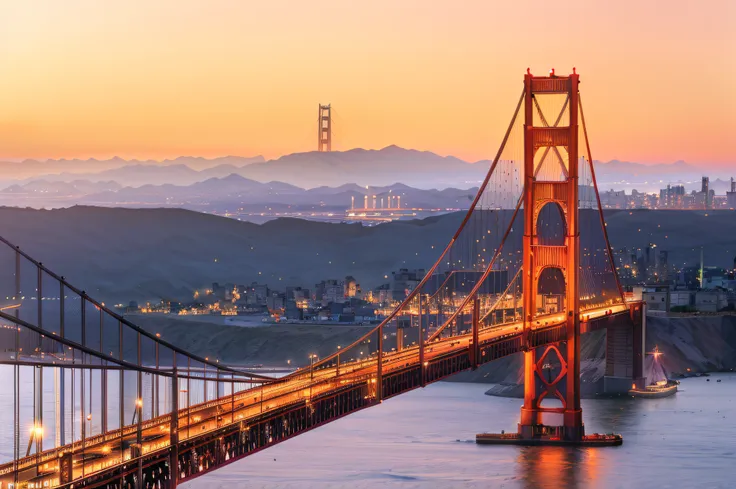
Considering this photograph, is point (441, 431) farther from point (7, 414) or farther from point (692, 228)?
point (692, 228)

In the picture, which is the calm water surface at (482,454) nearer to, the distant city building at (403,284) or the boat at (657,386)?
the boat at (657,386)

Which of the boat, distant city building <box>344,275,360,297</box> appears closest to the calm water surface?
the boat

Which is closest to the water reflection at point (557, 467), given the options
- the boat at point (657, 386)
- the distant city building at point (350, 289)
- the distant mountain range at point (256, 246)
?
the boat at point (657, 386)

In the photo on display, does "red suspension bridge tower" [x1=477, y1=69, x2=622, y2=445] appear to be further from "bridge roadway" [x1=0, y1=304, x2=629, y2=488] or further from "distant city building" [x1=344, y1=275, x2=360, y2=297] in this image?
"distant city building" [x1=344, y1=275, x2=360, y2=297]

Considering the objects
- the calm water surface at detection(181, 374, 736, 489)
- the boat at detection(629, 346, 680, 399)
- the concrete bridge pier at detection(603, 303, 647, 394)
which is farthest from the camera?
the concrete bridge pier at detection(603, 303, 647, 394)

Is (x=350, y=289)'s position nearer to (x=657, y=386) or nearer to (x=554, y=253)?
(x=657, y=386)

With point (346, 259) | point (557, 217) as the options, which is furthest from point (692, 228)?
point (557, 217)

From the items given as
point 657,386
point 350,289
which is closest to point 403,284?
point 350,289
